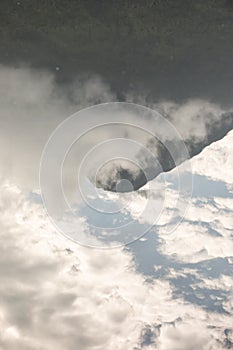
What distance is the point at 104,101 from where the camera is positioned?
52500 mm

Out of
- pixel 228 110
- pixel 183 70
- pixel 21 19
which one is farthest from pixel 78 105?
pixel 228 110

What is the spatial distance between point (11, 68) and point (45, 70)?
4240 mm

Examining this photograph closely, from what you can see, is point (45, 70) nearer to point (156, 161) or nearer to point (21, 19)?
point (21, 19)

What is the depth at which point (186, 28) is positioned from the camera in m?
56.4

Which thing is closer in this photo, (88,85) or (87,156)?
(88,85)

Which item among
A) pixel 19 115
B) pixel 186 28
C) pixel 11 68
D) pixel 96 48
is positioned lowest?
pixel 19 115

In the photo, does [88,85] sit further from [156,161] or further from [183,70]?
[156,161]

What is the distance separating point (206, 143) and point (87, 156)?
31.7 metres

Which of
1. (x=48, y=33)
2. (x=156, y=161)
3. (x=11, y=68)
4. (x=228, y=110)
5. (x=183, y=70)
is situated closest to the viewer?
(x=11, y=68)

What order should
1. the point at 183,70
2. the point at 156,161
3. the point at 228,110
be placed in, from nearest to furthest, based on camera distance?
the point at 183,70, the point at 228,110, the point at 156,161

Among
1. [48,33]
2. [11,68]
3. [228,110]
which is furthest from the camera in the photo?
[228,110]

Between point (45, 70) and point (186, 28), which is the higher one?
point (186, 28)

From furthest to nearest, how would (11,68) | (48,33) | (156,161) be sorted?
(156,161) → (48,33) → (11,68)

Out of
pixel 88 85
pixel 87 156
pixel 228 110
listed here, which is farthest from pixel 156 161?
pixel 88 85
